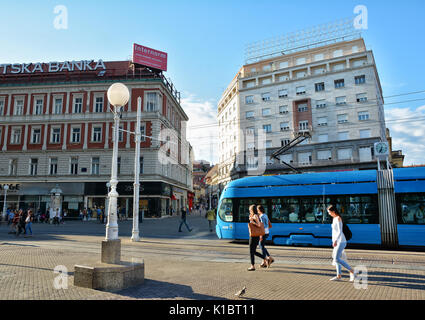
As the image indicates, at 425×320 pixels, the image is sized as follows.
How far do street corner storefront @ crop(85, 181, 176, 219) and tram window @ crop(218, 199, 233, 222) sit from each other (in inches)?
783

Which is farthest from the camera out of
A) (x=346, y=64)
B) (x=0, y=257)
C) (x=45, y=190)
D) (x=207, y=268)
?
(x=346, y=64)

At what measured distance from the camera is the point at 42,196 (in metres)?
34.3

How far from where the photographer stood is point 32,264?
8.55 meters

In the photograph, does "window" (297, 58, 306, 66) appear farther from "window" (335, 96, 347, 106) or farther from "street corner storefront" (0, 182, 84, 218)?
"street corner storefront" (0, 182, 84, 218)

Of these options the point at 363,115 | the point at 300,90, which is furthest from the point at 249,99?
the point at 363,115

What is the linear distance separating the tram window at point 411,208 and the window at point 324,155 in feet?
93.3

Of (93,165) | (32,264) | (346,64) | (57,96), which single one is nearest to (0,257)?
(32,264)

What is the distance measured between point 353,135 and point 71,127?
35658 millimetres

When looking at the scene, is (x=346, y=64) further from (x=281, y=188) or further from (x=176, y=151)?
(x=281, y=188)

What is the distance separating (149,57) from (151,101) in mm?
6098

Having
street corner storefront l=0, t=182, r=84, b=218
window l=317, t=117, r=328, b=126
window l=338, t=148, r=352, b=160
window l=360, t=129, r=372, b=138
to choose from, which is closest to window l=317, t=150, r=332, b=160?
window l=338, t=148, r=352, b=160

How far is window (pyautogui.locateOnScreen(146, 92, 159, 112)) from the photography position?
1371 inches

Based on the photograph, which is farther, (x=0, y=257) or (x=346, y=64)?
(x=346, y=64)

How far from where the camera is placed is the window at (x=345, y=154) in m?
37.5
